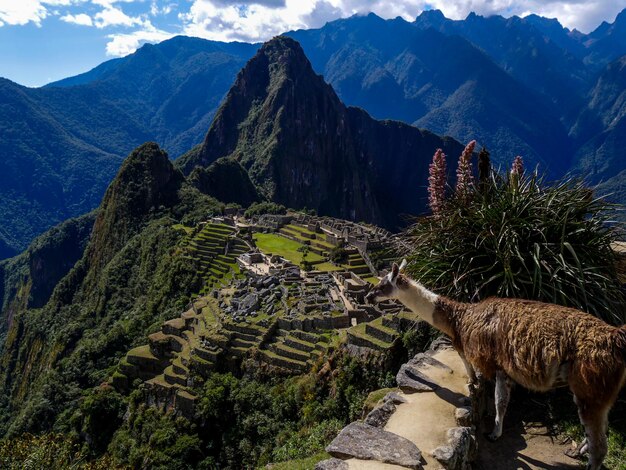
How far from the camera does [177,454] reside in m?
16.4

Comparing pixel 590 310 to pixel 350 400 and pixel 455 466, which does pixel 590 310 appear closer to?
pixel 455 466

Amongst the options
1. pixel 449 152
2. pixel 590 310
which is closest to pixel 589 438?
pixel 590 310

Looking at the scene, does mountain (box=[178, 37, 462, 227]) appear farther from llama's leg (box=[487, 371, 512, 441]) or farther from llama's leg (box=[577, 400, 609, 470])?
llama's leg (box=[577, 400, 609, 470])

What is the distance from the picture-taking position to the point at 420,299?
541cm

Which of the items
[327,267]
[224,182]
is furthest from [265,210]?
[327,267]

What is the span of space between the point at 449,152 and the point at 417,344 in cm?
13975

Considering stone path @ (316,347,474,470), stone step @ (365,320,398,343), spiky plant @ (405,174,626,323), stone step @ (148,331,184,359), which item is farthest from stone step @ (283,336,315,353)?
stone path @ (316,347,474,470)

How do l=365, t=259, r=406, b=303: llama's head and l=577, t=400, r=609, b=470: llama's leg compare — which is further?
l=365, t=259, r=406, b=303: llama's head

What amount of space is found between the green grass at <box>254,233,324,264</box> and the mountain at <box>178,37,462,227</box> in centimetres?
5712

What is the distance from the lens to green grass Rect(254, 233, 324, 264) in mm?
39825

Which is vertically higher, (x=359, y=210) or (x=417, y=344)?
(x=359, y=210)

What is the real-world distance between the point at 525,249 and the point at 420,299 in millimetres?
1476

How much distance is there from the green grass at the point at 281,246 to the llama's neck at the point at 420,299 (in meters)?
32.5

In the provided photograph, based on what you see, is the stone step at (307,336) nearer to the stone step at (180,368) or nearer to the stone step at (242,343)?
the stone step at (242,343)
